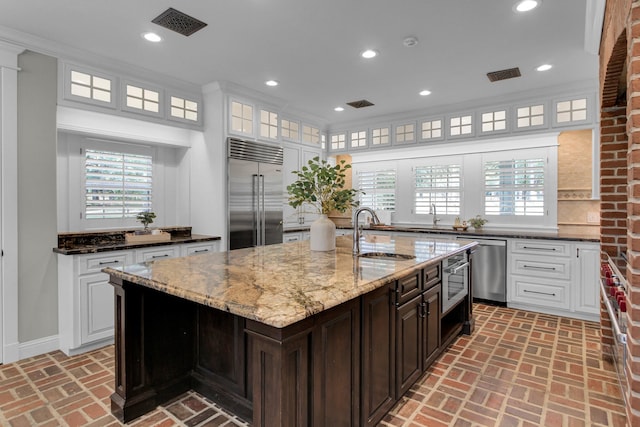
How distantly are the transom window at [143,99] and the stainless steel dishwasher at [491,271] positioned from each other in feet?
13.5

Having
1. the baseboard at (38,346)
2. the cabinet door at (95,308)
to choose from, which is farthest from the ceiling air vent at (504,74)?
the baseboard at (38,346)

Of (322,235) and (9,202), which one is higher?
(9,202)

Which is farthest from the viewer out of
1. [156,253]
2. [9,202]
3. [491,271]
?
[491,271]

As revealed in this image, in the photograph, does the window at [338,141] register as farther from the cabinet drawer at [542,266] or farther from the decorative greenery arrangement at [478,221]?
the cabinet drawer at [542,266]

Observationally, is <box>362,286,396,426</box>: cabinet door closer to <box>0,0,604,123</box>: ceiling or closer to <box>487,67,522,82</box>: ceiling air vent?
<box>0,0,604,123</box>: ceiling

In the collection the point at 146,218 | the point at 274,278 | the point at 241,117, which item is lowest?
the point at 274,278

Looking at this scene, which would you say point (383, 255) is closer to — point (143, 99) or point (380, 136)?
A: point (143, 99)

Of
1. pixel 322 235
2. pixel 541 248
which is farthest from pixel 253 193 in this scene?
pixel 541 248

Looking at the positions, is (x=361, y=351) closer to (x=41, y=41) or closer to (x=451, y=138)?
→ (x=41, y=41)

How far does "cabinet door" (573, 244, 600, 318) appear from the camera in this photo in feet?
12.5

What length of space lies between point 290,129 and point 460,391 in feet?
13.5

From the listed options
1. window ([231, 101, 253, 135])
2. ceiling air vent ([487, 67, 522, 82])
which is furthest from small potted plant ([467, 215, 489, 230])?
window ([231, 101, 253, 135])

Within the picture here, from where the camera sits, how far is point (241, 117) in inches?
175

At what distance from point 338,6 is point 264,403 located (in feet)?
8.46
